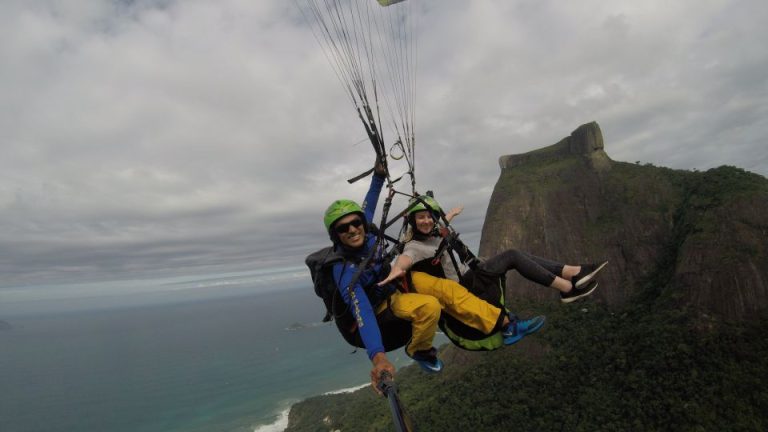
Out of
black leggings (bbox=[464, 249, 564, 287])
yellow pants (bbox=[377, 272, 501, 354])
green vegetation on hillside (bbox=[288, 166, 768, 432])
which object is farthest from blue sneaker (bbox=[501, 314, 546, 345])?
green vegetation on hillside (bbox=[288, 166, 768, 432])

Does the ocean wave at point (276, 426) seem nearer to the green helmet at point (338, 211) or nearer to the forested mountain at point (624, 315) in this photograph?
the forested mountain at point (624, 315)

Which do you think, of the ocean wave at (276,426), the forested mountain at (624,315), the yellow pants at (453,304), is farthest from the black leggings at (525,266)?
the ocean wave at (276,426)

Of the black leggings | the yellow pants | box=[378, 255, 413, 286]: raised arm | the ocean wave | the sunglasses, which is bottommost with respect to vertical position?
the ocean wave

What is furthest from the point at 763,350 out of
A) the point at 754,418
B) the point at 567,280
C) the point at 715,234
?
the point at 567,280

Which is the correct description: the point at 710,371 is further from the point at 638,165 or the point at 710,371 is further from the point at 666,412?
the point at 638,165

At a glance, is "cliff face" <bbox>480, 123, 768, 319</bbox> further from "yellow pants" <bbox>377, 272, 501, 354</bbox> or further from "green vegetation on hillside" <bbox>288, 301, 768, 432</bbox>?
"yellow pants" <bbox>377, 272, 501, 354</bbox>
